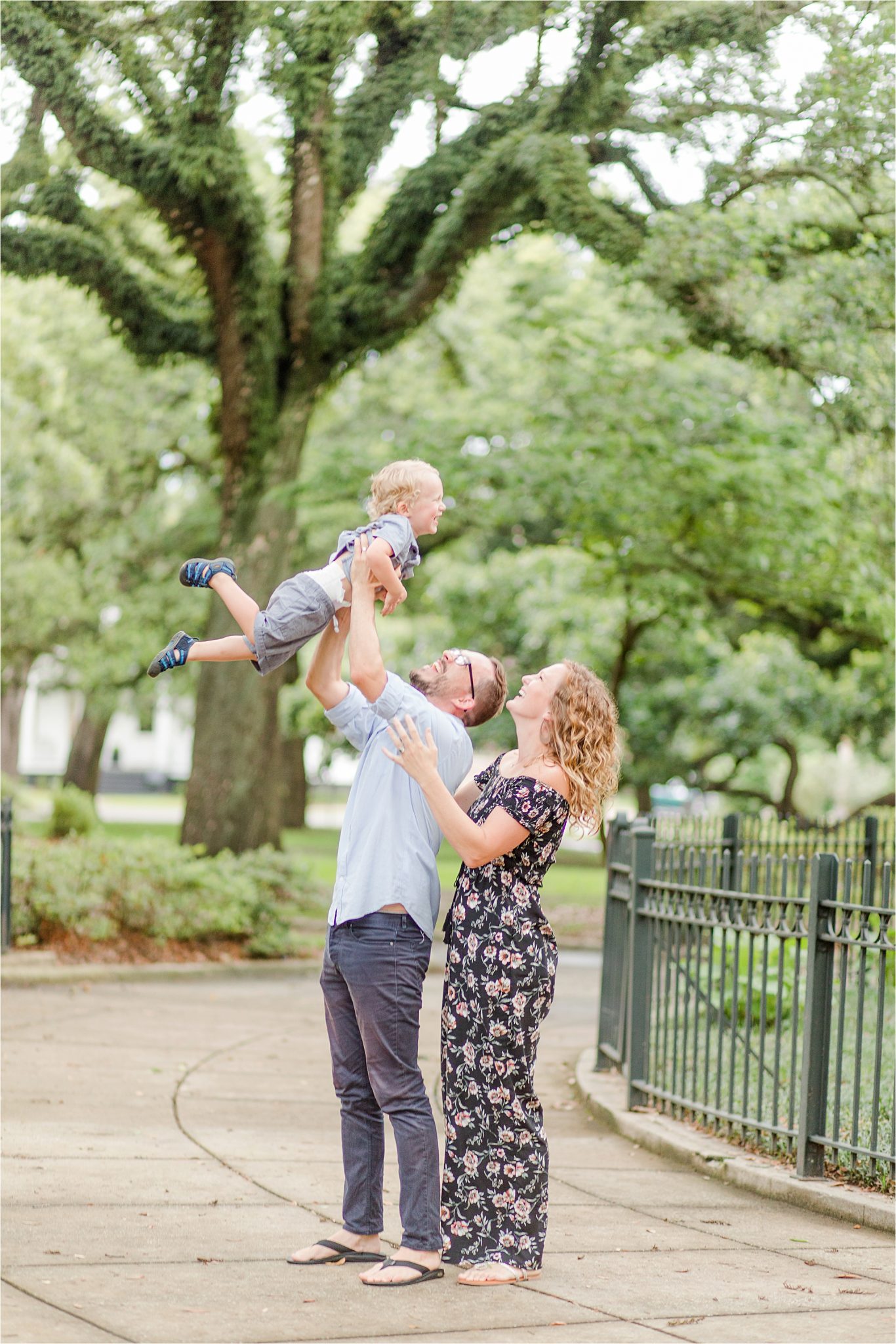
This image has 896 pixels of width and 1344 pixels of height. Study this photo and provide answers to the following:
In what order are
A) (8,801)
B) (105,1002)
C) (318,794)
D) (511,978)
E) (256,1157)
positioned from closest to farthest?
(511,978)
(256,1157)
(105,1002)
(8,801)
(318,794)

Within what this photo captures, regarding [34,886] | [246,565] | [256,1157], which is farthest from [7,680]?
[256,1157]

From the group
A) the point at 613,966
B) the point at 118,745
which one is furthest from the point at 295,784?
the point at 118,745

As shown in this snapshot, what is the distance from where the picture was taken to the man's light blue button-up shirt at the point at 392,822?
4238 mm

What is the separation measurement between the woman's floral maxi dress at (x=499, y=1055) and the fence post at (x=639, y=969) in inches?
112

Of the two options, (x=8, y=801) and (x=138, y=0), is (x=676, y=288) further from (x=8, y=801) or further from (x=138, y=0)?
(x=8, y=801)

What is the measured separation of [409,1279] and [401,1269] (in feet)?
0.11

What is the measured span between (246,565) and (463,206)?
393cm

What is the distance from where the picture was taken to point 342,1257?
440 cm

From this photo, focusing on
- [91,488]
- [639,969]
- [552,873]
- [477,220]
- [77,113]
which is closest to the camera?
[639,969]

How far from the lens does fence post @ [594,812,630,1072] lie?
7934 millimetres

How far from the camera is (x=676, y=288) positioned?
12625mm

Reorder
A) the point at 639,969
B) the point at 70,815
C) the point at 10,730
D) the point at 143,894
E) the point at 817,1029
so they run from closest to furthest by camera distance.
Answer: the point at 817,1029, the point at 639,969, the point at 143,894, the point at 70,815, the point at 10,730

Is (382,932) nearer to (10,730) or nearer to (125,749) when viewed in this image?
(10,730)

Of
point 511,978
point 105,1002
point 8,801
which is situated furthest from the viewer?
point 8,801
